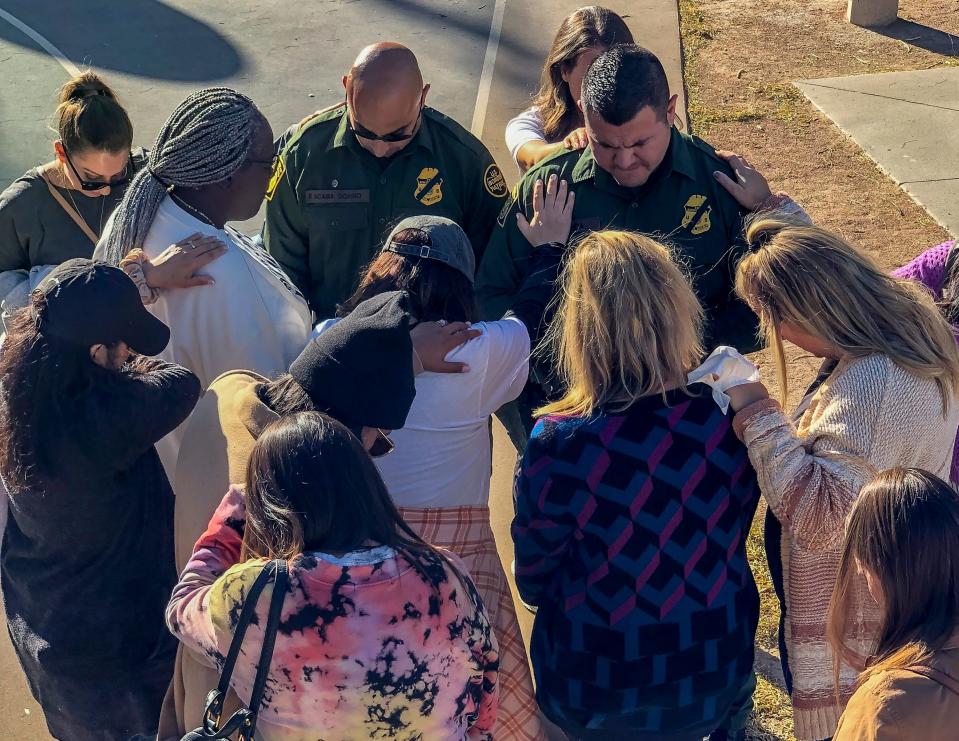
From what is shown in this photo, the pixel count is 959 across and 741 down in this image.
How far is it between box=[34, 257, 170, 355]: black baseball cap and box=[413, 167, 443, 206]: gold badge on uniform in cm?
155

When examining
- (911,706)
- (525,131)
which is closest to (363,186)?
(525,131)

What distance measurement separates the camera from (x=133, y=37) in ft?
34.1

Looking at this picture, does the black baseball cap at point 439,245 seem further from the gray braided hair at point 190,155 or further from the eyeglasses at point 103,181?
the eyeglasses at point 103,181

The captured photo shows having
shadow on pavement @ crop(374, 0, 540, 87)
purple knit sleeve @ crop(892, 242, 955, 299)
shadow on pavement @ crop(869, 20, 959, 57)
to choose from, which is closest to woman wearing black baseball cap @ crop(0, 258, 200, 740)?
purple knit sleeve @ crop(892, 242, 955, 299)

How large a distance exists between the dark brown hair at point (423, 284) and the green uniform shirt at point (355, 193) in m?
1.00

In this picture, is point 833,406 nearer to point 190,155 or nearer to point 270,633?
point 270,633

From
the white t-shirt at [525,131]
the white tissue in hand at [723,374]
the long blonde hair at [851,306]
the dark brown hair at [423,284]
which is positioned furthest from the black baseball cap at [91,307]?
the white t-shirt at [525,131]

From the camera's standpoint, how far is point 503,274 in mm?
3689

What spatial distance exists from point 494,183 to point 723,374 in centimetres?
172

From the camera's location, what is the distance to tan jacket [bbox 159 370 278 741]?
8.04 ft

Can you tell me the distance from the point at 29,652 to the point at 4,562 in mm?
252

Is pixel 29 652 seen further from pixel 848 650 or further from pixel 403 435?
pixel 848 650

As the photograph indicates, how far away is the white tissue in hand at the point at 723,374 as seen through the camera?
2531mm

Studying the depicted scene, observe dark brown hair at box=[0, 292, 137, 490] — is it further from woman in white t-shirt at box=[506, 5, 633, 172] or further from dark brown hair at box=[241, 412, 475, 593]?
woman in white t-shirt at box=[506, 5, 633, 172]
